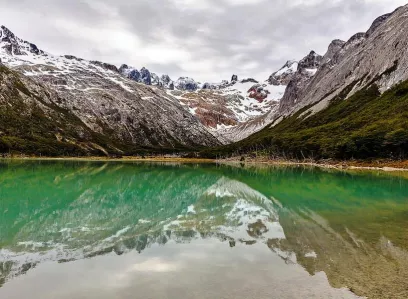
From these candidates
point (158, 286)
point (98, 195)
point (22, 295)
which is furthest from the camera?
point (98, 195)

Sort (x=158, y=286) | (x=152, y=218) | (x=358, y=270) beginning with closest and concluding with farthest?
1. (x=158, y=286)
2. (x=358, y=270)
3. (x=152, y=218)

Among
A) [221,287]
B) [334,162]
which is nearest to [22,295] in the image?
[221,287]

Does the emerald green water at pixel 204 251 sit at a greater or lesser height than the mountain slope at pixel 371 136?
lesser

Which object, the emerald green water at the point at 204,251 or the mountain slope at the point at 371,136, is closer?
the emerald green water at the point at 204,251

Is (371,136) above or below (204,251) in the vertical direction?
above

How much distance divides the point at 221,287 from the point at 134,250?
8.56 metres

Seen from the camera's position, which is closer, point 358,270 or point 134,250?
point 358,270

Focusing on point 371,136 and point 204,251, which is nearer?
point 204,251

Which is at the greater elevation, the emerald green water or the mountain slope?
the mountain slope

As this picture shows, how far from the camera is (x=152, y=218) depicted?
35.9 metres

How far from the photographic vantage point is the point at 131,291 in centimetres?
1599

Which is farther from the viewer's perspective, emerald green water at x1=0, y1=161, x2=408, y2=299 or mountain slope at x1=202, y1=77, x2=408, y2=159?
mountain slope at x1=202, y1=77, x2=408, y2=159

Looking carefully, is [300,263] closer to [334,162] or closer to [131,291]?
[131,291]

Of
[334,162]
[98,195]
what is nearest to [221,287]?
[98,195]
